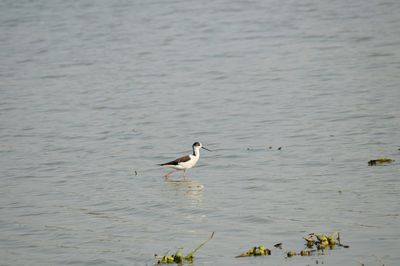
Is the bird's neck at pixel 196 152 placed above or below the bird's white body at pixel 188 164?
above

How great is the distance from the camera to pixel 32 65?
98.7ft

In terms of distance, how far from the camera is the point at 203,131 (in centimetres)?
2014

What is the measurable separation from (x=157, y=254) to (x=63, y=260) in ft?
4.56

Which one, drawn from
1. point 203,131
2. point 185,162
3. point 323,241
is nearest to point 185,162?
point 185,162

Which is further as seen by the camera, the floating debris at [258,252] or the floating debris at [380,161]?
the floating debris at [380,161]

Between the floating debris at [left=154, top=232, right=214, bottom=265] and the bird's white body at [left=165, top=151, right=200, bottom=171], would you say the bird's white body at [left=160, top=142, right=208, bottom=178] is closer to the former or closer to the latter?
the bird's white body at [left=165, top=151, right=200, bottom=171]

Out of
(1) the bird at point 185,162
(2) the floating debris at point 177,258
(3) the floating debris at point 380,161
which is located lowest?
(2) the floating debris at point 177,258

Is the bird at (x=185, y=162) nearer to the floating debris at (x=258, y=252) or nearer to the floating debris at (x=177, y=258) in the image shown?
the floating debris at (x=177, y=258)

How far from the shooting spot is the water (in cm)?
1267

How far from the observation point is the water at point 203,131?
12.7 metres

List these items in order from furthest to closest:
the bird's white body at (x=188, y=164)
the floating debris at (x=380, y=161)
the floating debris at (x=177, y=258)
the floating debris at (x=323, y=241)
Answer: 1. the bird's white body at (x=188, y=164)
2. the floating debris at (x=380, y=161)
3. the floating debris at (x=323, y=241)
4. the floating debris at (x=177, y=258)

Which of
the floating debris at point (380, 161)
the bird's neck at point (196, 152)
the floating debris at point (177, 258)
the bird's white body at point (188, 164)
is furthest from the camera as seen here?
the bird's neck at point (196, 152)

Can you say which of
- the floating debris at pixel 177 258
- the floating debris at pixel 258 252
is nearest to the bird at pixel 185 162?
the floating debris at pixel 177 258

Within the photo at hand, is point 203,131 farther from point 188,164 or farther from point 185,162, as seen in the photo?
point 185,162
